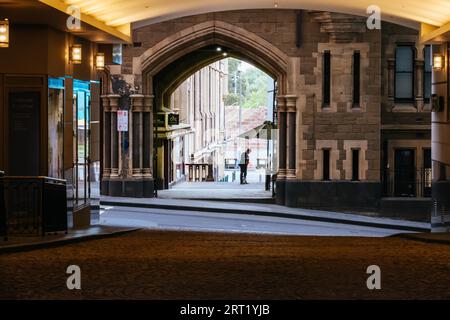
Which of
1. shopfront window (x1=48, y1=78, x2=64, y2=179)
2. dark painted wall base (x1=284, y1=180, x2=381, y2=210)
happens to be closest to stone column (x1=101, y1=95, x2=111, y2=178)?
dark painted wall base (x1=284, y1=180, x2=381, y2=210)

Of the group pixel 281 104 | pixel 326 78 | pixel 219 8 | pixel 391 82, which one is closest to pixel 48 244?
pixel 219 8

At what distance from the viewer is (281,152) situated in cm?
3052

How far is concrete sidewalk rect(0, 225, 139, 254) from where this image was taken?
524 inches

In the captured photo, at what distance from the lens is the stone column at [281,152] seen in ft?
98.5

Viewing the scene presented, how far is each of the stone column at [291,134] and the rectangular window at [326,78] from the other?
34.4 inches

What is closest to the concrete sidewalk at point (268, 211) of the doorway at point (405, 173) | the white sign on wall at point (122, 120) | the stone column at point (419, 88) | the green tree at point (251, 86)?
the doorway at point (405, 173)

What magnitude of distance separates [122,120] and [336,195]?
21.0 feet

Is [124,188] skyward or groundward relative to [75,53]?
groundward

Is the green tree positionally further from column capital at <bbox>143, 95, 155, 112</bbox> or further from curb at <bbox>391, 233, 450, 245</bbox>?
curb at <bbox>391, 233, 450, 245</bbox>

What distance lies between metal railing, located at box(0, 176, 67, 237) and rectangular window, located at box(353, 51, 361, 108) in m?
15.6

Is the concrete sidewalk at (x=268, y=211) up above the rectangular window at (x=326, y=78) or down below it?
below

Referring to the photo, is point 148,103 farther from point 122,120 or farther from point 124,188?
point 124,188

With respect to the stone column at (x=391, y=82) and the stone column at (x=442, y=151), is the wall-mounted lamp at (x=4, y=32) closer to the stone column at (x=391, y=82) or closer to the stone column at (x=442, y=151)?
the stone column at (x=442, y=151)

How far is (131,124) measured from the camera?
30266mm
